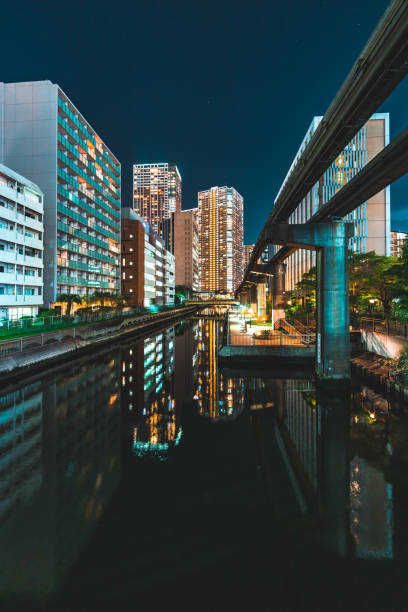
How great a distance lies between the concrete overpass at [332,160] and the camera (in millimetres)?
8289

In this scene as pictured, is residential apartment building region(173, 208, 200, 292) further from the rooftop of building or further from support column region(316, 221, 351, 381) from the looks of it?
support column region(316, 221, 351, 381)

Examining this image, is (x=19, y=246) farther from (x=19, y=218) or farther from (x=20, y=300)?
(x=20, y=300)

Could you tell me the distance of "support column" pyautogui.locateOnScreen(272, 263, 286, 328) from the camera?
1444 inches

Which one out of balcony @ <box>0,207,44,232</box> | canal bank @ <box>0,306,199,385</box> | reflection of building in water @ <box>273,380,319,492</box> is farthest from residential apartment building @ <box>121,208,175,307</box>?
reflection of building in water @ <box>273,380,319,492</box>

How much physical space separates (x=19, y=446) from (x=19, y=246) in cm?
3426

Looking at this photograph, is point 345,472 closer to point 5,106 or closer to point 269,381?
point 269,381

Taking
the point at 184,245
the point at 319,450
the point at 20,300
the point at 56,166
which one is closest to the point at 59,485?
the point at 319,450

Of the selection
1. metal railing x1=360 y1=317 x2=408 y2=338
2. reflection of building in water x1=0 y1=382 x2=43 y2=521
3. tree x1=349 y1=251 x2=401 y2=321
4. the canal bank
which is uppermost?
tree x1=349 y1=251 x2=401 y2=321

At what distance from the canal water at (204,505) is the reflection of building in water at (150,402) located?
0.11 meters

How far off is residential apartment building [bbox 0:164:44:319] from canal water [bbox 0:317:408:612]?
25394mm

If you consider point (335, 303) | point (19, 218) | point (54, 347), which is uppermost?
point (19, 218)

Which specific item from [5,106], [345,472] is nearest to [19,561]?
[345,472]

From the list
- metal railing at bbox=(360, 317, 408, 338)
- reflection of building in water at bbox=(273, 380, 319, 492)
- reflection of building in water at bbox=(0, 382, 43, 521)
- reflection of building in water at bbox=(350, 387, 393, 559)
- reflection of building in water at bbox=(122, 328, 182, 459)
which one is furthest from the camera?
metal railing at bbox=(360, 317, 408, 338)

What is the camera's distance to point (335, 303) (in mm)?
15453
